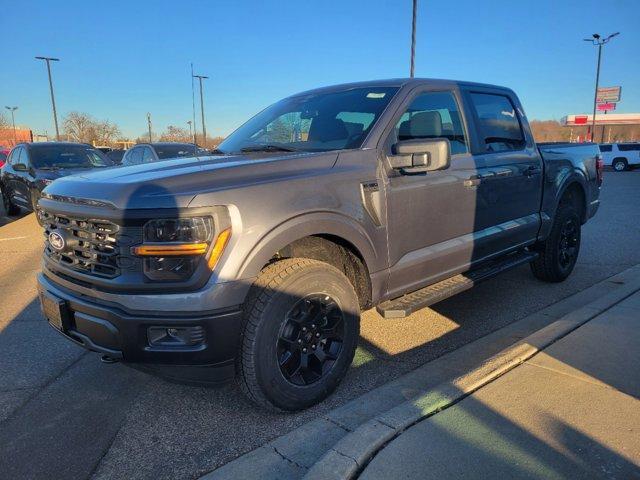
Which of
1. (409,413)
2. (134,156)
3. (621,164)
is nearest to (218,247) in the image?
(409,413)

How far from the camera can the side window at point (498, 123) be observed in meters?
4.22

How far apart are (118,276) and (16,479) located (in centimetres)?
106

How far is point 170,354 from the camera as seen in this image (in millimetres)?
2436

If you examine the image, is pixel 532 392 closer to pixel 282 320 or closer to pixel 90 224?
pixel 282 320

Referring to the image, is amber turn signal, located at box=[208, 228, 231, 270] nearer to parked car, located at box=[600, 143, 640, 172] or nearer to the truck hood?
the truck hood

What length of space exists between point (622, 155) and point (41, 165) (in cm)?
3409

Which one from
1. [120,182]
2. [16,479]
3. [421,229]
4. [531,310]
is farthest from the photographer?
[531,310]

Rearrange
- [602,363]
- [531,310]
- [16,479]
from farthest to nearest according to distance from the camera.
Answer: [531,310] → [602,363] → [16,479]

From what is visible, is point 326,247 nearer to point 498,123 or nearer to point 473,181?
point 473,181

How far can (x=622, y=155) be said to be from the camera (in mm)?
32156

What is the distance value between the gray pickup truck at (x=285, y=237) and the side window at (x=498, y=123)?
0.15 ft

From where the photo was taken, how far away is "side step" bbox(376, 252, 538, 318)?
3.22 metres

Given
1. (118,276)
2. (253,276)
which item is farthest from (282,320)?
(118,276)

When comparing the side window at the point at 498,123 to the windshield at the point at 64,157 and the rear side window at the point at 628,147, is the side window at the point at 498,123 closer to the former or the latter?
the windshield at the point at 64,157
